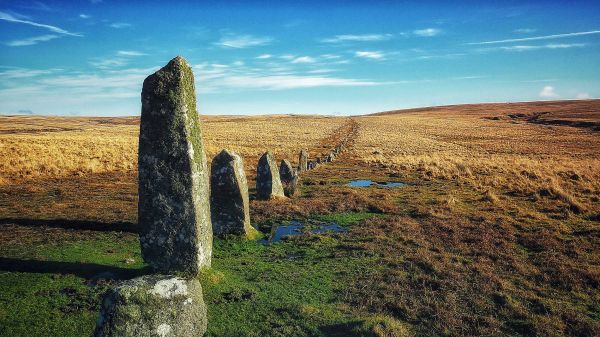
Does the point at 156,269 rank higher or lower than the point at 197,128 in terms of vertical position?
lower

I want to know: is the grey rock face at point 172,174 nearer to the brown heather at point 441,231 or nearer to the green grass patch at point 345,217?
the brown heather at point 441,231

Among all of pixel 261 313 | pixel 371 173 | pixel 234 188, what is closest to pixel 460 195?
pixel 371 173

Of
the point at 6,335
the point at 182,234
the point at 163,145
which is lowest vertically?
the point at 6,335

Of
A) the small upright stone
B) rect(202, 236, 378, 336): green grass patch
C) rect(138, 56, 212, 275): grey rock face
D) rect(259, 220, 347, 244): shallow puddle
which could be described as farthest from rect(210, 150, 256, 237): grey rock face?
the small upright stone

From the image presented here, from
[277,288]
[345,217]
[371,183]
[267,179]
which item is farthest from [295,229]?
[371,183]

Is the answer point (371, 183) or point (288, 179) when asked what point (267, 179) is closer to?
point (288, 179)

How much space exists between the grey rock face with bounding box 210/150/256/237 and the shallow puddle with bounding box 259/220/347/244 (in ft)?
3.30

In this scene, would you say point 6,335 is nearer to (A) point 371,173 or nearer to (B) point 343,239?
(B) point 343,239

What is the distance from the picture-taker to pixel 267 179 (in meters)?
20.0

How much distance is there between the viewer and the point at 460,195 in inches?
890

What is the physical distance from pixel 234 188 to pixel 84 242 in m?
5.21

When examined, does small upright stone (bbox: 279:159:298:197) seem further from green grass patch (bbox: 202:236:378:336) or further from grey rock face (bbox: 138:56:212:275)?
grey rock face (bbox: 138:56:212:275)

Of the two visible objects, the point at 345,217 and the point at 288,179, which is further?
the point at 288,179

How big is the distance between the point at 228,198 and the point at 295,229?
305cm
